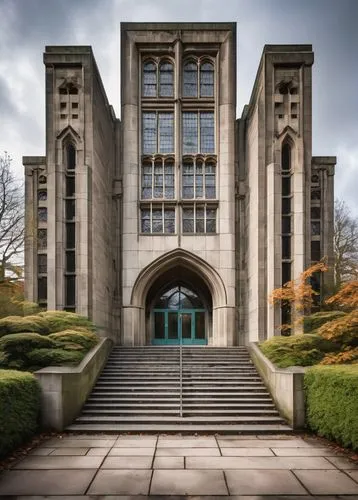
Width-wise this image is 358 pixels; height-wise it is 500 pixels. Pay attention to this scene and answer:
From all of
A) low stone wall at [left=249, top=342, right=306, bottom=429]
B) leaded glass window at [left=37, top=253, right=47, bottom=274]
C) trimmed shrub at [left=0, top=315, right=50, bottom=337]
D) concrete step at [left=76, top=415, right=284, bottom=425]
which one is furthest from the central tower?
concrete step at [left=76, top=415, right=284, bottom=425]

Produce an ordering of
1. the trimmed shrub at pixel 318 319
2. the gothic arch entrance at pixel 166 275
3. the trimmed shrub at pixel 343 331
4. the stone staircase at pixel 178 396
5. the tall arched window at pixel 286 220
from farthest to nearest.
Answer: the gothic arch entrance at pixel 166 275
the tall arched window at pixel 286 220
the trimmed shrub at pixel 318 319
the trimmed shrub at pixel 343 331
the stone staircase at pixel 178 396

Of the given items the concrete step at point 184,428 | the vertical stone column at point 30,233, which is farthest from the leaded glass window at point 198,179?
the concrete step at point 184,428

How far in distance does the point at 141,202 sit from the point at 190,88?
7.22m

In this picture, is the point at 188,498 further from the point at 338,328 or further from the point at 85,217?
the point at 85,217

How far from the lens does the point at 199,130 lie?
21875mm

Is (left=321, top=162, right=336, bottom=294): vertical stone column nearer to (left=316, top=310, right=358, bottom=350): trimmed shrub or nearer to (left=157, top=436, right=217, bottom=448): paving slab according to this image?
(left=316, top=310, right=358, bottom=350): trimmed shrub

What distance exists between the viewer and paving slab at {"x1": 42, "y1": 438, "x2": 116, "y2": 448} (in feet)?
29.3

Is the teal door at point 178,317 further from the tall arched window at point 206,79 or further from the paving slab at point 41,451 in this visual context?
the paving slab at point 41,451

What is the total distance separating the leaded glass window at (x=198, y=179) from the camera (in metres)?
21.6

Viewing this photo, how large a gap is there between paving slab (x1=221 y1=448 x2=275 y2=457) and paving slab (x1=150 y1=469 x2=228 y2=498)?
1294 mm

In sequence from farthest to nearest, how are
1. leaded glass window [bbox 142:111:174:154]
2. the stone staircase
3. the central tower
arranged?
1. leaded glass window [bbox 142:111:174:154]
2. the central tower
3. the stone staircase

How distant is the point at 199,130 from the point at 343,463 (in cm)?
1802

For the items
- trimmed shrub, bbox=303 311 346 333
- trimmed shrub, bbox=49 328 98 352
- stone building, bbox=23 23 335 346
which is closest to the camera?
trimmed shrub, bbox=49 328 98 352

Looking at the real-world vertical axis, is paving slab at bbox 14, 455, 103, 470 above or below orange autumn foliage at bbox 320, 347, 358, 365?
below
